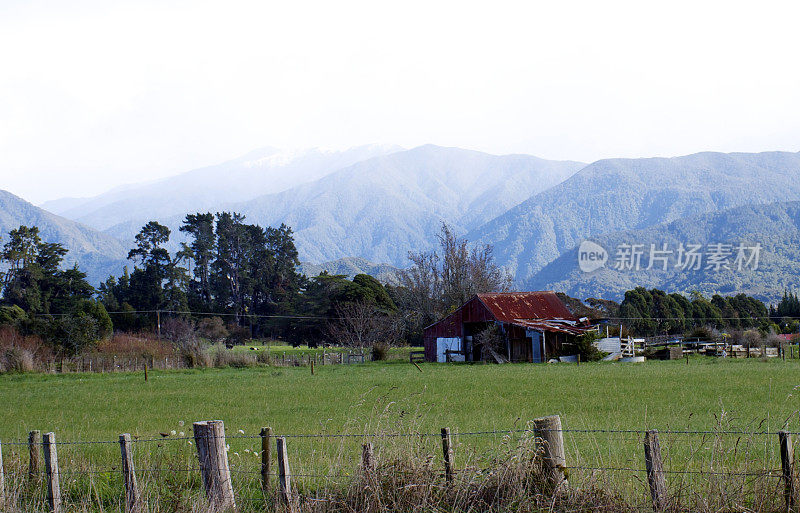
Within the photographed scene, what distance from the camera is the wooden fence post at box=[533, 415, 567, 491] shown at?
20.9 feet

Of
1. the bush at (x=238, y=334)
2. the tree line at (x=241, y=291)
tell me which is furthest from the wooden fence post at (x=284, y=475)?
the bush at (x=238, y=334)

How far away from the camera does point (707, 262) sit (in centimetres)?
15975

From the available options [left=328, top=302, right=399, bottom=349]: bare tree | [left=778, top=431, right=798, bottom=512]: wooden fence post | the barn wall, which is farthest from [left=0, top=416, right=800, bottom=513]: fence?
[left=328, top=302, right=399, bottom=349]: bare tree

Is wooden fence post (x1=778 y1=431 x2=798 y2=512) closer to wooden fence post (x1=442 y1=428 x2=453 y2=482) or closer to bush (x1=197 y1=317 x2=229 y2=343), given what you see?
wooden fence post (x1=442 y1=428 x2=453 y2=482)

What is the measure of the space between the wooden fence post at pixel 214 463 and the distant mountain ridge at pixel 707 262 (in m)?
134

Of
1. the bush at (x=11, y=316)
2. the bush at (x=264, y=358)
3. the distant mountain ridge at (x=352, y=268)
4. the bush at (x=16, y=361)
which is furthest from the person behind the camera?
the distant mountain ridge at (x=352, y=268)

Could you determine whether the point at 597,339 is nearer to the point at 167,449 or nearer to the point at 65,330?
the point at 65,330

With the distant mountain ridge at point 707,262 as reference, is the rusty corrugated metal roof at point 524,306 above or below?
below

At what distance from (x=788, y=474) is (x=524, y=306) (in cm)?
4484

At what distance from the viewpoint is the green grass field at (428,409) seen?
33.5 ft

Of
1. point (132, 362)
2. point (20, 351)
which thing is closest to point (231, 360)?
point (132, 362)

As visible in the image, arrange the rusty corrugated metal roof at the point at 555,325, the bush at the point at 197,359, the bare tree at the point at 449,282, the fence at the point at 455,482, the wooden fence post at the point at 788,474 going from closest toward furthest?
the wooden fence post at the point at 788,474, the fence at the point at 455,482, the bush at the point at 197,359, the rusty corrugated metal roof at the point at 555,325, the bare tree at the point at 449,282

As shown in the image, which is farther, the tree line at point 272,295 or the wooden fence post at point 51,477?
the tree line at point 272,295

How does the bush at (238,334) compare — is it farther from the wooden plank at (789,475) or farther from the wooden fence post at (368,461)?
the wooden plank at (789,475)
